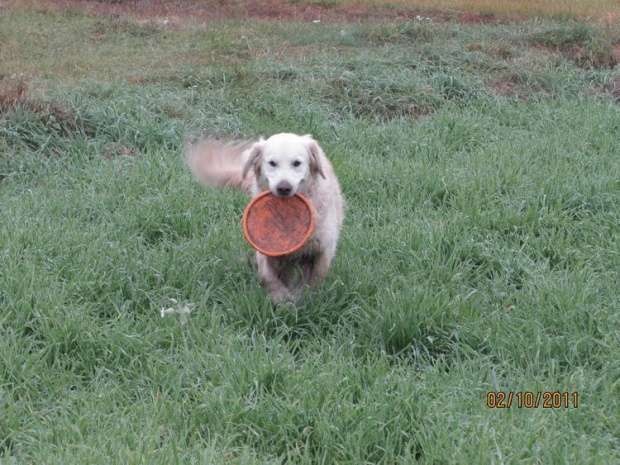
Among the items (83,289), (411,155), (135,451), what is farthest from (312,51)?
(135,451)

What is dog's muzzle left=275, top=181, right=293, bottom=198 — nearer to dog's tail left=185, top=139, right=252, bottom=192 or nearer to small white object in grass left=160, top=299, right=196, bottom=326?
small white object in grass left=160, top=299, right=196, bottom=326

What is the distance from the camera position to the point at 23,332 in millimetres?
3719

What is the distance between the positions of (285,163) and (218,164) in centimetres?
106

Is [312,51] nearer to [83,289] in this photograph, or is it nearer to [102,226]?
[102,226]

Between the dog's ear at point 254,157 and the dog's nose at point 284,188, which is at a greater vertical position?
the dog's ear at point 254,157

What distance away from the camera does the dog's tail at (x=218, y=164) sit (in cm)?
518

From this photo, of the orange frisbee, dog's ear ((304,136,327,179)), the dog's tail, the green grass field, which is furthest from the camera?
the dog's tail

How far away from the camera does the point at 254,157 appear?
4.54m

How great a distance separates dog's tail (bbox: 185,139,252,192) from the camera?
5.18 m

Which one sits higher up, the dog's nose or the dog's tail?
the dog's nose

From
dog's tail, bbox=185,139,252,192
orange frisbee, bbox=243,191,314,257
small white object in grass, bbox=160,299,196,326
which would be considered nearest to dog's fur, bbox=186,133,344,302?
orange frisbee, bbox=243,191,314,257

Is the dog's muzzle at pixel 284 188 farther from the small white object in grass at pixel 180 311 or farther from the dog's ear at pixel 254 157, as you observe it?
the small white object in grass at pixel 180 311
